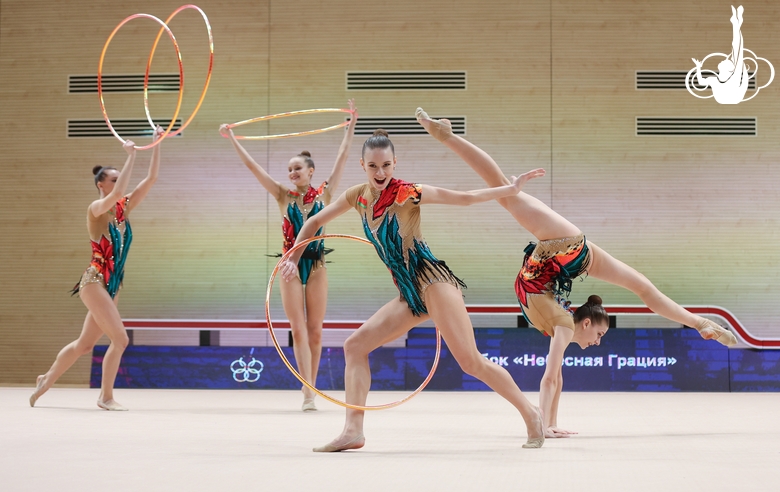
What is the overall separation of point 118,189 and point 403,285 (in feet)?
9.44

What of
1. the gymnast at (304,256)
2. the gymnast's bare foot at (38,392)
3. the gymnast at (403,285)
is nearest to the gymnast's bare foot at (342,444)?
the gymnast at (403,285)

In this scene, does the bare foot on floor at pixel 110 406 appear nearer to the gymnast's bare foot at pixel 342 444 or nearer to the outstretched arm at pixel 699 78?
the gymnast's bare foot at pixel 342 444

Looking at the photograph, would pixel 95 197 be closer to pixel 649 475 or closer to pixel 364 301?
pixel 364 301

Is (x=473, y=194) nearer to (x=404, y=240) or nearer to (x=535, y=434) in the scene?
(x=404, y=240)

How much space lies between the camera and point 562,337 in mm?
4820

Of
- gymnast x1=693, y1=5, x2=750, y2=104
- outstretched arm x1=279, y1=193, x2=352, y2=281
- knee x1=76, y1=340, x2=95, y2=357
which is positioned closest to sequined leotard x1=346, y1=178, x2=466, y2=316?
outstretched arm x1=279, y1=193, x2=352, y2=281

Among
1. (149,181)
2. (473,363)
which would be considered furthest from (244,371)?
(473,363)

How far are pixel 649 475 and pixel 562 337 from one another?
155cm

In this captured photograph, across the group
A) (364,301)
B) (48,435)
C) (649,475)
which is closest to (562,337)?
(649,475)

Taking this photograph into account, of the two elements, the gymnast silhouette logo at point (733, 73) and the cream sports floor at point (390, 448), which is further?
the gymnast silhouette logo at point (733, 73)

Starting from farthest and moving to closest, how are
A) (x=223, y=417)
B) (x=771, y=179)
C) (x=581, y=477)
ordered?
(x=771, y=179), (x=223, y=417), (x=581, y=477)

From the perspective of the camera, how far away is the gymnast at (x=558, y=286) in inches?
189

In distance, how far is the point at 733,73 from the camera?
372 inches

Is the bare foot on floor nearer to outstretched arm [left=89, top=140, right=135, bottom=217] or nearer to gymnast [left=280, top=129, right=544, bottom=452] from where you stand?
outstretched arm [left=89, top=140, right=135, bottom=217]
